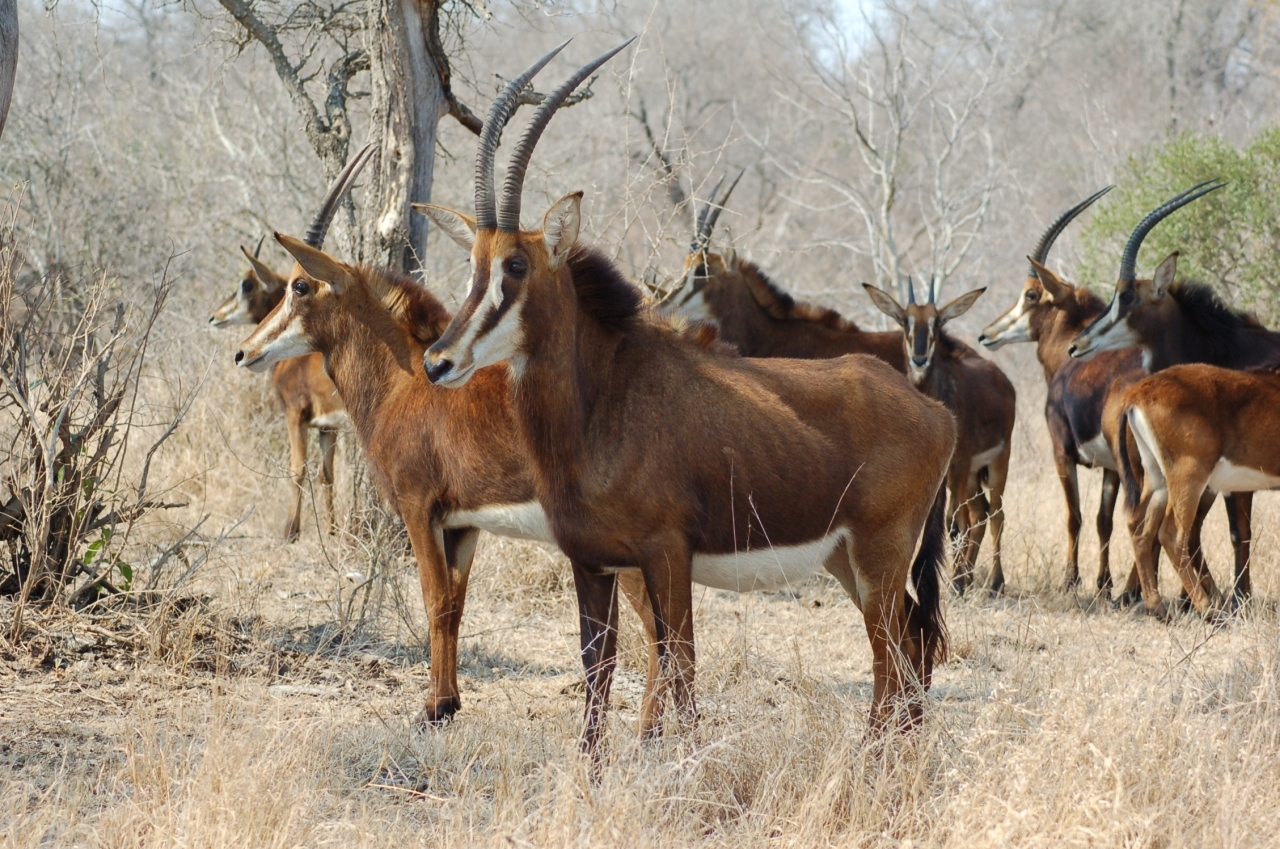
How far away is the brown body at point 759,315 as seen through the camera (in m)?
9.76

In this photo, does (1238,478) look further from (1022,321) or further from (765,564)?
(765,564)

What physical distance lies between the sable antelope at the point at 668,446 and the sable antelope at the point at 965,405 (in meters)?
3.96

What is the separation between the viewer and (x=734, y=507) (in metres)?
4.93

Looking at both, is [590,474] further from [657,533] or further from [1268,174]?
[1268,174]

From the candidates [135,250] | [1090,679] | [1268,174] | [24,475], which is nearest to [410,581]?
[24,475]

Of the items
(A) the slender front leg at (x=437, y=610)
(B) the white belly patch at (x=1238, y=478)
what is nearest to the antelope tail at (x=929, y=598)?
(A) the slender front leg at (x=437, y=610)

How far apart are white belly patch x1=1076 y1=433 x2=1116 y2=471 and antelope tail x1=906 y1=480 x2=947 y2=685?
5.06 meters

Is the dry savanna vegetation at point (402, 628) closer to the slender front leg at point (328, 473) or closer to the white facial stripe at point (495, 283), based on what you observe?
the slender front leg at point (328, 473)

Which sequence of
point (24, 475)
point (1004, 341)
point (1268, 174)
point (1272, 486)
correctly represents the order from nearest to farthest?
point (24, 475) → point (1272, 486) → point (1004, 341) → point (1268, 174)

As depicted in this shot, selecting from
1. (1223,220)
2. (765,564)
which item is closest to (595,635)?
(765,564)

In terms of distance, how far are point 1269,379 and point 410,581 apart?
18.9 ft

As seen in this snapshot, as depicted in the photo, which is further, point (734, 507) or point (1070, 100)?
point (1070, 100)

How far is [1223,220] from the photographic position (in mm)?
14398

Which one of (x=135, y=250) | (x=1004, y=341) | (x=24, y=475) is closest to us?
(x=24, y=475)
